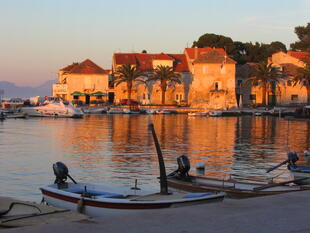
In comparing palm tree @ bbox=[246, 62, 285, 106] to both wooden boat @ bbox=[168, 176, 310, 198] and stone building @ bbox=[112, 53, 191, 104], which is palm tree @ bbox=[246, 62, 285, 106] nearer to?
stone building @ bbox=[112, 53, 191, 104]

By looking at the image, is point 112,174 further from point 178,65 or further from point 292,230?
point 178,65

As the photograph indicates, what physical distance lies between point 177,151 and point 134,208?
23.7m

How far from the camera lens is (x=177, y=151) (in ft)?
117

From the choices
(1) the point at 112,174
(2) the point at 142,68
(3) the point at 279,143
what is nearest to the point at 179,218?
(1) the point at 112,174

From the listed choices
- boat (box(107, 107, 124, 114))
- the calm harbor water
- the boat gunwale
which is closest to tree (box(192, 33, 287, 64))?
boat (box(107, 107, 124, 114))

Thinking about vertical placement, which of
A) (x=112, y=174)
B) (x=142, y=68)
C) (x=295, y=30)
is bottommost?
(x=112, y=174)

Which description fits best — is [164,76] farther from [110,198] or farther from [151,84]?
[110,198]

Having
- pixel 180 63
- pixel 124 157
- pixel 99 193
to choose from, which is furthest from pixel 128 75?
pixel 99 193

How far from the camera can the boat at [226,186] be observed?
15.4 m

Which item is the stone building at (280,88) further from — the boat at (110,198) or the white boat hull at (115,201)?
the white boat hull at (115,201)

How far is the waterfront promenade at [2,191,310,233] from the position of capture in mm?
9086

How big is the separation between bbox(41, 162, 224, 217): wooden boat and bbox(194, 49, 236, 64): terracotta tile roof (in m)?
88.8

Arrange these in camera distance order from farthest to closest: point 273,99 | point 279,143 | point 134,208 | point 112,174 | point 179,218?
point 273,99, point 279,143, point 112,174, point 134,208, point 179,218

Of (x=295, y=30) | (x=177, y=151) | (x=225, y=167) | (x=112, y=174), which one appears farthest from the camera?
(x=295, y=30)
